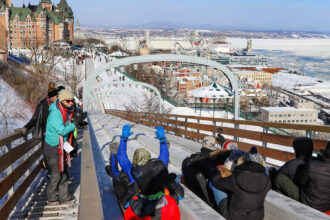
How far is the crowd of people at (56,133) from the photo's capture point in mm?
5152

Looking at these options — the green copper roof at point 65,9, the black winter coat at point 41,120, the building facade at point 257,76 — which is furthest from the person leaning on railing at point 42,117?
the green copper roof at point 65,9

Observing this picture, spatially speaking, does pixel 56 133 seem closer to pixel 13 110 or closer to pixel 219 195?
pixel 219 195

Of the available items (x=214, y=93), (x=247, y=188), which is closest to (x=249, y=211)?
(x=247, y=188)

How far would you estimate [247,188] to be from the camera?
146 inches

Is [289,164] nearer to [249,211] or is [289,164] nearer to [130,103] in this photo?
[249,211]

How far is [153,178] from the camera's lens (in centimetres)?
350

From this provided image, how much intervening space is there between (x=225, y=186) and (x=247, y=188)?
0.90 feet

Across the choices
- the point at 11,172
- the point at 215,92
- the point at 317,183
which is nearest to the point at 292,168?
the point at 317,183

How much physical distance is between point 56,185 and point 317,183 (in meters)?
3.45

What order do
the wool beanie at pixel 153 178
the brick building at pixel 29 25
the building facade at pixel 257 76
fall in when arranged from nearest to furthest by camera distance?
the wool beanie at pixel 153 178
the brick building at pixel 29 25
the building facade at pixel 257 76

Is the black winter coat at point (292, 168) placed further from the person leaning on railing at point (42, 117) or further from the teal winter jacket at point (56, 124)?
the person leaning on railing at point (42, 117)

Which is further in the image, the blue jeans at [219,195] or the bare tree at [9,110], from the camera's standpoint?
the bare tree at [9,110]

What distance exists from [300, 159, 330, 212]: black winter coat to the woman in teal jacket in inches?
116

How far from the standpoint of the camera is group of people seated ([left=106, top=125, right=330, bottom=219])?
357cm
